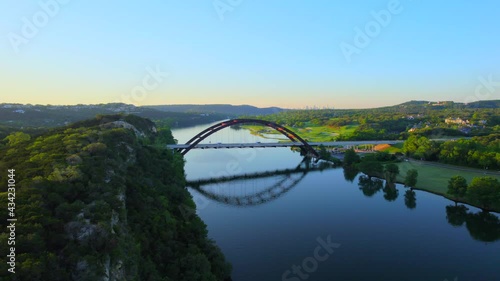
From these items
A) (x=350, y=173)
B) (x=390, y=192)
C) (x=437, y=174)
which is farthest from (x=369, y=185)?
(x=437, y=174)

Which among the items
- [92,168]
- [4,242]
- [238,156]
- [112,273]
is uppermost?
[92,168]

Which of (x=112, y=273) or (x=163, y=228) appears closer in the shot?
(x=112, y=273)

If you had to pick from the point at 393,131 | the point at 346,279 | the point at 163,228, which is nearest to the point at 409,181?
the point at 346,279

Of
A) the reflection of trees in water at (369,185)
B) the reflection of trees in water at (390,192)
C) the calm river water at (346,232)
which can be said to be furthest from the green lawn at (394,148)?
the reflection of trees in water at (390,192)

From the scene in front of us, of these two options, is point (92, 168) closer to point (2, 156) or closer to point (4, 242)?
point (4, 242)

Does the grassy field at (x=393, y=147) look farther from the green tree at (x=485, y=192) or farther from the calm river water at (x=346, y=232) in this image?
the green tree at (x=485, y=192)

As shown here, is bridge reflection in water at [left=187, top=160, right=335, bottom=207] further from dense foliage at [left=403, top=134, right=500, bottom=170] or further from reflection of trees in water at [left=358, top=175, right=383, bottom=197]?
dense foliage at [left=403, top=134, right=500, bottom=170]

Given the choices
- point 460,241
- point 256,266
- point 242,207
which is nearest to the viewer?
point 256,266
